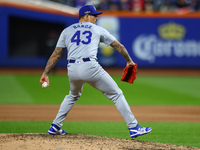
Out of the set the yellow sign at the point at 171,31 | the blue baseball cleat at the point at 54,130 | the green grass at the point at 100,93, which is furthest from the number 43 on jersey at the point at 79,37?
the yellow sign at the point at 171,31

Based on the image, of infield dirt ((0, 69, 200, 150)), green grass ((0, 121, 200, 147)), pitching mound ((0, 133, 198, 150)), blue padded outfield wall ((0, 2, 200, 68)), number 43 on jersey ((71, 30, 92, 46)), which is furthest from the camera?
blue padded outfield wall ((0, 2, 200, 68))

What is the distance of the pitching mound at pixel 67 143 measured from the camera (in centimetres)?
579

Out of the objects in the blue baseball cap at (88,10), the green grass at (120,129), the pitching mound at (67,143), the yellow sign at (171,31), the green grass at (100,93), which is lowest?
the green grass at (120,129)

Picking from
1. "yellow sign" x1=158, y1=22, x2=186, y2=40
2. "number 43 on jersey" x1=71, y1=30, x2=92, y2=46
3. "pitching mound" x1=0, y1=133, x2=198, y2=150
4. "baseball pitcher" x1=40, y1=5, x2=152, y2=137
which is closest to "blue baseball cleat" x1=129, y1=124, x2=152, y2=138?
"baseball pitcher" x1=40, y1=5, x2=152, y2=137

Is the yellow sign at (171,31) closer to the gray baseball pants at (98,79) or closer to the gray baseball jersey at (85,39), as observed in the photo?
the gray baseball jersey at (85,39)

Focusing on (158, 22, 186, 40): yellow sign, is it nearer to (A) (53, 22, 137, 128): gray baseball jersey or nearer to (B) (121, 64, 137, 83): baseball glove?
→ (B) (121, 64, 137, 83): baseball glove

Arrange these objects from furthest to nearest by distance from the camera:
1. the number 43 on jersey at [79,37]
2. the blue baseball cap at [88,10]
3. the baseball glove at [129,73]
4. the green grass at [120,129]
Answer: the green grass at [120,129] < the baseball glove at [129,73] < the blue baseball cap at [88,10] < the number 43 on jersey at [79,37]

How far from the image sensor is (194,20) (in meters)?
23.3

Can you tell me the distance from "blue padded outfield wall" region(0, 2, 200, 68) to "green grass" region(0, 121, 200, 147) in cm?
1424

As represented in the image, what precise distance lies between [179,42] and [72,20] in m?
6.10

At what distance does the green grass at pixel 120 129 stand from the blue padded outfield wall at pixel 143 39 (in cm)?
1424

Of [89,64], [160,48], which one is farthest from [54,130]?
[160,48]

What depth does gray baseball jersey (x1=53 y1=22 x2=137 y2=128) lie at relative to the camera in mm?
6090

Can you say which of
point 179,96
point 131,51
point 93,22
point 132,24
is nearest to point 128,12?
point 132,24
